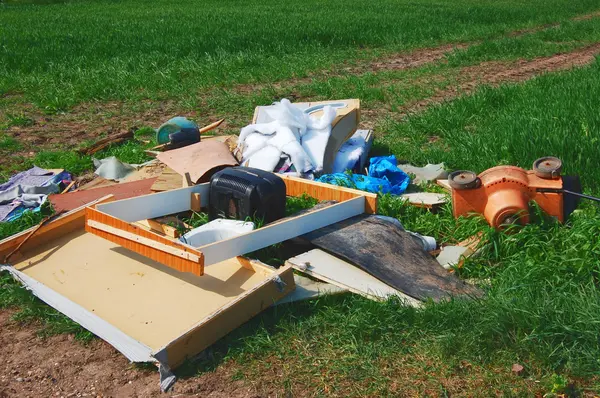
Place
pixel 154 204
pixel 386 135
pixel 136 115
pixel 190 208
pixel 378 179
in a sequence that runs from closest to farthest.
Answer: pixel 154 204
pixel 190 208
pixel 378 179
pixel 386 135
pixel 136 115

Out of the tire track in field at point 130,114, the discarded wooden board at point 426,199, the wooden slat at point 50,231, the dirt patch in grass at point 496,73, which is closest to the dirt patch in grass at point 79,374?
the wooden slat at point 50,231

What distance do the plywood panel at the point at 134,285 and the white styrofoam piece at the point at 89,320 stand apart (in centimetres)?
6

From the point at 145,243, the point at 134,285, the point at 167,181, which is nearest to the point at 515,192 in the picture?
the point at 145,243

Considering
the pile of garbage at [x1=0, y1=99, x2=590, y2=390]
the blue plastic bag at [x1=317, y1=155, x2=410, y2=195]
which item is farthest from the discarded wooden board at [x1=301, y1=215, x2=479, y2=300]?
the blue plastic bag at [x1=317, y1=155, x2=410, y2=195]

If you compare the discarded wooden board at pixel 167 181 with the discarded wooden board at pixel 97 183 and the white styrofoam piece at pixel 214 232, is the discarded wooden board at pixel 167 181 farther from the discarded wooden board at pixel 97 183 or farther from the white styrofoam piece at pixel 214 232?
the white styrofoam piece at pixel 214 232

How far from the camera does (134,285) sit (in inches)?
157

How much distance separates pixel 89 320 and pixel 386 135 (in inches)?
176

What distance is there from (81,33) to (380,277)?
12.9 metres

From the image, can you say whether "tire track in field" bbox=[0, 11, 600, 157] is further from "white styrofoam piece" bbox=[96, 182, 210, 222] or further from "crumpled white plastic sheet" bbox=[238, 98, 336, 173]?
"white styrofoam piece" bbox=[96, 182, 210, 222]

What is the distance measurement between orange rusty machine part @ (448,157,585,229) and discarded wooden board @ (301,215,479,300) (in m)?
0.55

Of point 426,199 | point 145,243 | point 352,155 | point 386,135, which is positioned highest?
point 145,243

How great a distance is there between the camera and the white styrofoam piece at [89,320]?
3.34 m

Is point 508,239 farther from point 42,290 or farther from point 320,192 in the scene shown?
point 42,290

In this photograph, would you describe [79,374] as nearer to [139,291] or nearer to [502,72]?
[139,291]
